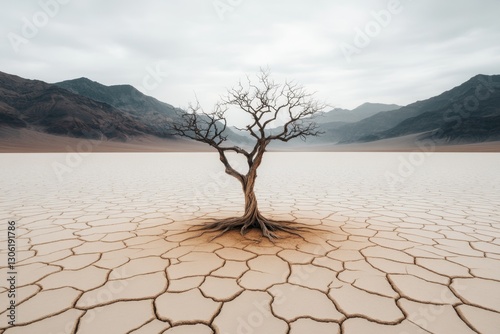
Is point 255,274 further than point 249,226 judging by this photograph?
No

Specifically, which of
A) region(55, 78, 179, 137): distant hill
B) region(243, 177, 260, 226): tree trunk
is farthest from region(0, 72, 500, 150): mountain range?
region(243, 177, 260, 226): tree trunk

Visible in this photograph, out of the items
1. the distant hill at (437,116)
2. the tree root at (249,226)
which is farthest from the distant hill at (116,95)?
the tree root at (249,226)

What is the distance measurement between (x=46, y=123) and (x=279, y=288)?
192 ft

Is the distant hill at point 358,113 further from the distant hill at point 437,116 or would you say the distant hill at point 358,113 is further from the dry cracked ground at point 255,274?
the dry cracked ground at point 255,274

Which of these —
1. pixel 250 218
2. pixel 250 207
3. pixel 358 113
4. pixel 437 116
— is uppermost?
pixel 358 113

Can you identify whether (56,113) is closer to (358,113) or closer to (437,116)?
(437,116)

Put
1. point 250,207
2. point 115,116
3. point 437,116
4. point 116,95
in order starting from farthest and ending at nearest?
1. point 116,95
2. point 437,116
3. point 115,116
4. point 250,207

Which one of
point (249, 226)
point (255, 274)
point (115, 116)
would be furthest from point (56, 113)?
point (255, 274)

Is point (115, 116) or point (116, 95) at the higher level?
point (116, 95)

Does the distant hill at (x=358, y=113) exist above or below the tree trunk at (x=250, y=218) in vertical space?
above

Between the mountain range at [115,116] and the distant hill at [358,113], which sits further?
the distant hill at [358,113]

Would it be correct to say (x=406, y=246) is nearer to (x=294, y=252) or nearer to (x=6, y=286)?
(x=294, y=252)

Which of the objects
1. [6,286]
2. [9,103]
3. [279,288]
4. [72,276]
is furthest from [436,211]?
[9,103]

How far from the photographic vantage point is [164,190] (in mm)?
6195
